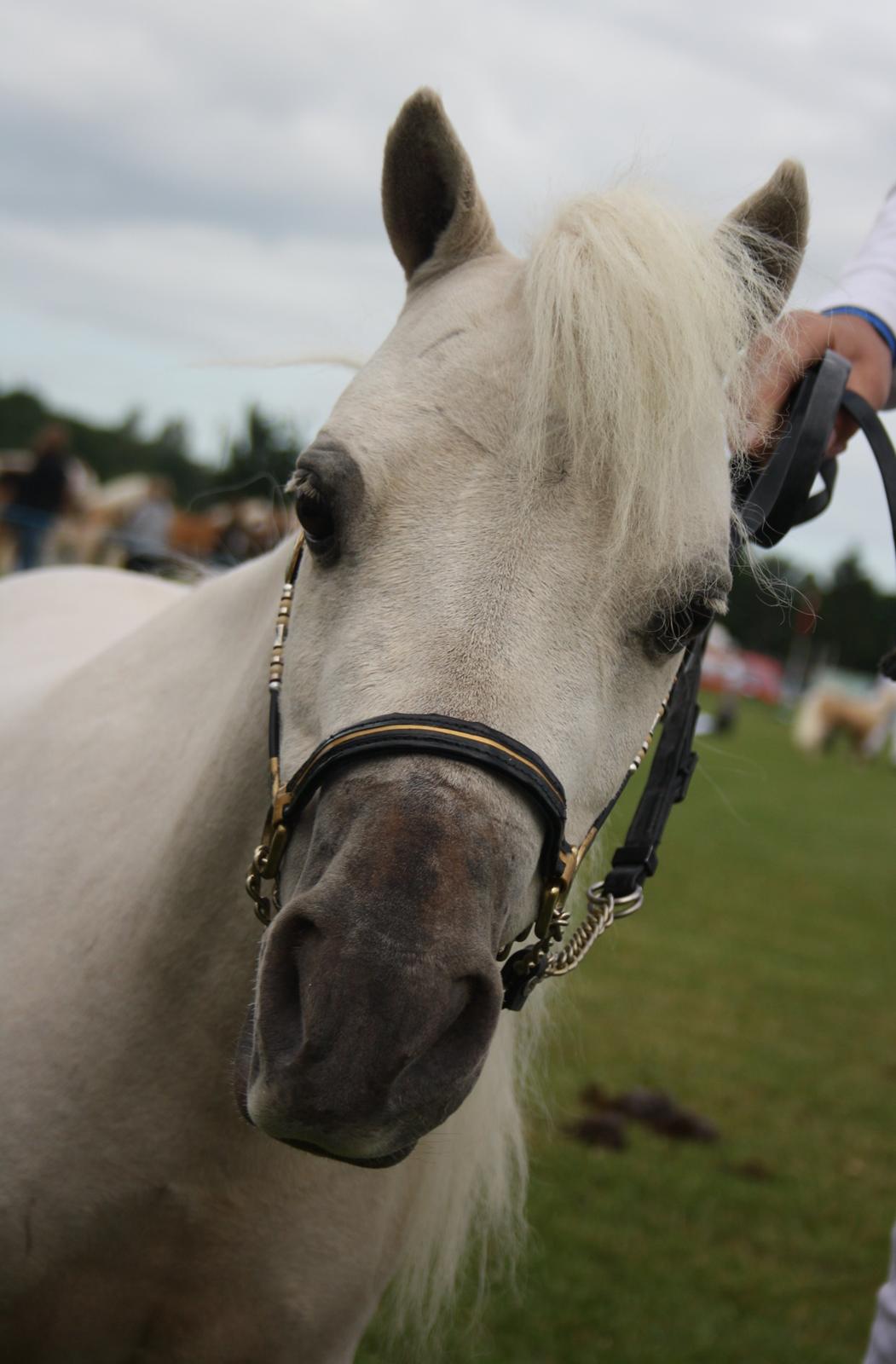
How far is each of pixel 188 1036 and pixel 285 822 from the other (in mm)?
574

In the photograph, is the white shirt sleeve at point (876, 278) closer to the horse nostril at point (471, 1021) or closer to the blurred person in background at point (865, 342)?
the blurred person in background at point (865, 342)

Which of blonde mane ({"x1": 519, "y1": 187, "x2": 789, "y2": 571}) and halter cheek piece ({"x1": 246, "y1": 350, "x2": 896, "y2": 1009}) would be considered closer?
halter cheek piece ({"x1": 246, "y1": 350, "x2": 896, "y2": 1009})

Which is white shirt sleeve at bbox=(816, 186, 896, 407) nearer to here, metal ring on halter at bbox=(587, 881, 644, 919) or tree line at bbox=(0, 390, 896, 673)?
metal ring on halter at bbox=(587, 881, 644, 919)

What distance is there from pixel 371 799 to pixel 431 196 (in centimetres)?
123

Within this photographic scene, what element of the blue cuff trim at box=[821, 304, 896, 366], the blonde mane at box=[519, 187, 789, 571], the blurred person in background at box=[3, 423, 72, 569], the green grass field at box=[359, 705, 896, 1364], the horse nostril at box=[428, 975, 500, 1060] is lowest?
the blurred person in background at box=[3, 423, 72, 569]

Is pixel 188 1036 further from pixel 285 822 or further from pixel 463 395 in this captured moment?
pixel 463 395

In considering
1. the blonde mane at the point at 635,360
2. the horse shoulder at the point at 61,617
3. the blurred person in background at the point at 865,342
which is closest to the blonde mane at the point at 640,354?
the blonde mane at the point at 635,360

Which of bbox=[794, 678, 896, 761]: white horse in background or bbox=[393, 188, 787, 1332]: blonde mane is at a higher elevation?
bbox=[393, 188, 787, 1332]: blonde mane

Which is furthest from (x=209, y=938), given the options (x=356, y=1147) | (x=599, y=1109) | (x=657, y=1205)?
(x=599, y=1109)

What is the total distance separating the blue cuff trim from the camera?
7.80 ft

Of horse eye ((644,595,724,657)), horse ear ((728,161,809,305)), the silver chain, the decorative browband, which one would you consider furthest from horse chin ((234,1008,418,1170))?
horse ear ((728,161,809,305))

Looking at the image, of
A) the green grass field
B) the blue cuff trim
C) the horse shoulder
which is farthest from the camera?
the green grass field

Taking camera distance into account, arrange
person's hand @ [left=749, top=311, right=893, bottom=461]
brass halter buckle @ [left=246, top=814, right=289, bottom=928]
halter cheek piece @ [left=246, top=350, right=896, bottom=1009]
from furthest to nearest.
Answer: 1. person's hand @ [left=749, top=311, right=893, bottom=461]
2. brass halter buckle @ [left=246, top=814, right=289, bottom=928]
3. halter cheek piece @ [left=246, top=350, right=896, bottom=1009]

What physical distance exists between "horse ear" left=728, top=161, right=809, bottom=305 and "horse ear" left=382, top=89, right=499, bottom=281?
1.48 feet
